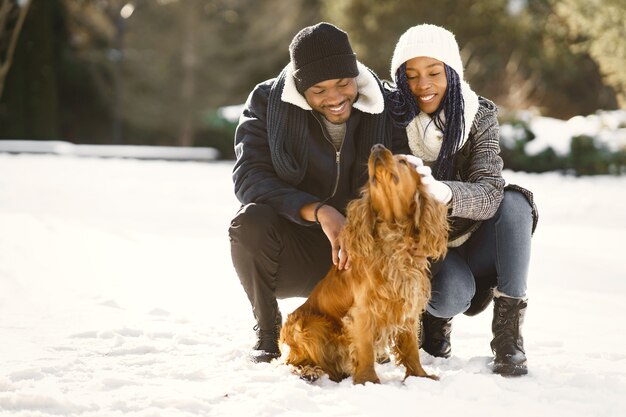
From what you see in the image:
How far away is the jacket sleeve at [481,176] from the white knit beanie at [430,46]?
251mm

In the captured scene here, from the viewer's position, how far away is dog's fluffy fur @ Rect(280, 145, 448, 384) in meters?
3.00

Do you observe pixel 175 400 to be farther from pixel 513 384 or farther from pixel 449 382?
pixel 513 384

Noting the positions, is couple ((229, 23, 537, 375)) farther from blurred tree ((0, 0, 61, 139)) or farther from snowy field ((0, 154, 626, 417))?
blurred tree ((0, 0, 61, 139))

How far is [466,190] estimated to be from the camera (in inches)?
125

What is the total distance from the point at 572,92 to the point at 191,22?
535 inches

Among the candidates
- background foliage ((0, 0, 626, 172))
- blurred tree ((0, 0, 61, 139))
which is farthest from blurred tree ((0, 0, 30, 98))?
blurred tree ((0, 0, 61, 139))

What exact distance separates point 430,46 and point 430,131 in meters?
0.38

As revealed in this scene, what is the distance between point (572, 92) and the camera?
2714 cm

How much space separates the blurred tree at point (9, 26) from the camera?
18.8 meters

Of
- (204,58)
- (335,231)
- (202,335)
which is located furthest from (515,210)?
(204,58)

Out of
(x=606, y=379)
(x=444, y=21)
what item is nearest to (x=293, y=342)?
(x=606, y=379)

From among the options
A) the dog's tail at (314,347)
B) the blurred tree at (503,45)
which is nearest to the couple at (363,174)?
the dog's tail at (314,347)

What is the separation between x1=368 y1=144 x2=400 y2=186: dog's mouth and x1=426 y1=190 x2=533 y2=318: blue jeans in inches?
27.6

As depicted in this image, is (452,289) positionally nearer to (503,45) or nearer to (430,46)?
(430,46)
